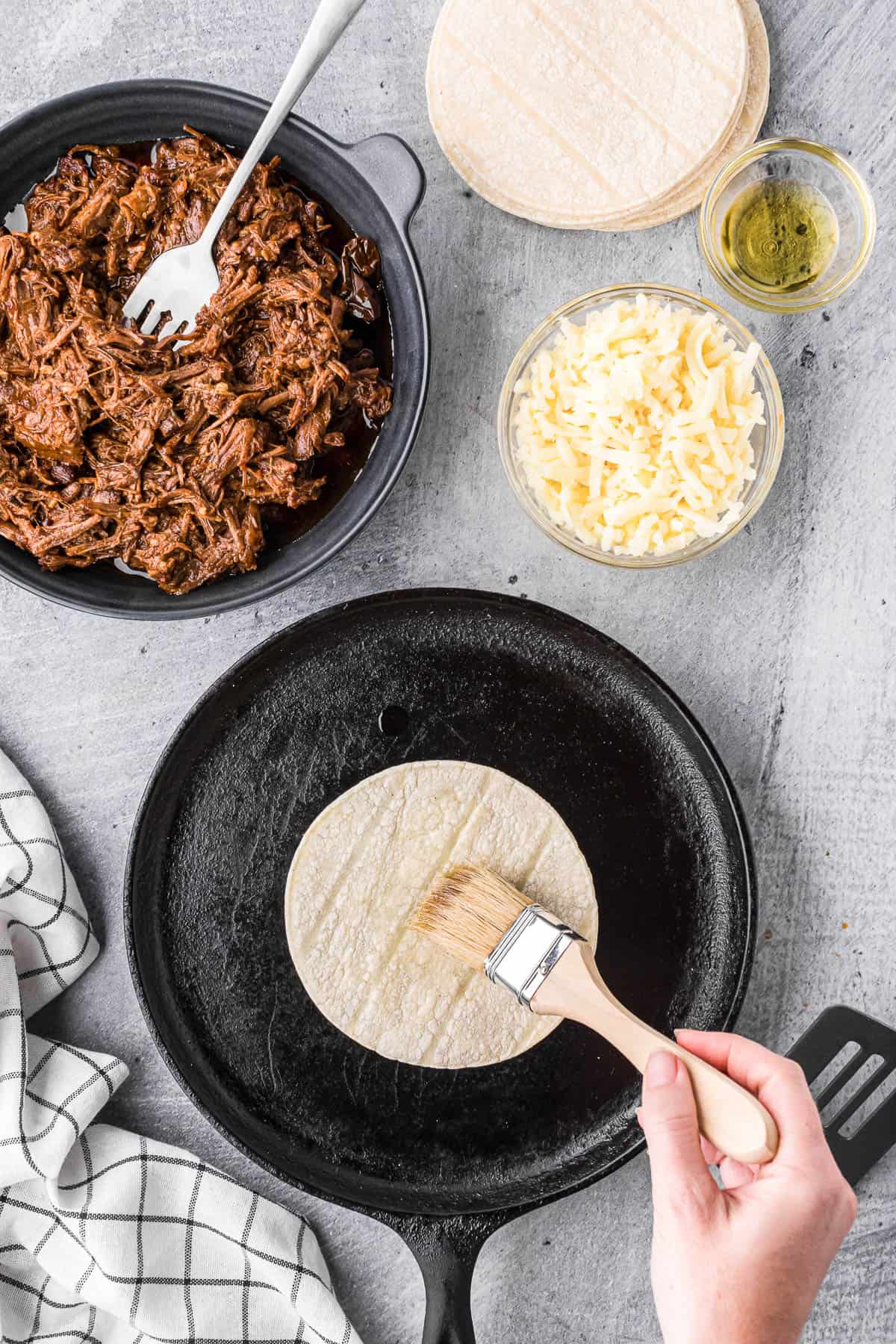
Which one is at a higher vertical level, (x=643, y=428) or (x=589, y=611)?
(x=643, y=428)

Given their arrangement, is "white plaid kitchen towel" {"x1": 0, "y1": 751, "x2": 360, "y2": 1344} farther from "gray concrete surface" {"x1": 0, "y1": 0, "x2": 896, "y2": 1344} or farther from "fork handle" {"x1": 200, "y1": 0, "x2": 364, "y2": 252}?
"fork handle" {"x1": 200, "y1": 0, "x2": 364, "y2": 252}

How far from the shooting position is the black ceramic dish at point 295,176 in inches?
72.9

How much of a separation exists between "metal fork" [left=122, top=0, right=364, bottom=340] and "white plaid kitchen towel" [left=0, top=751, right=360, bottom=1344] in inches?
37.6

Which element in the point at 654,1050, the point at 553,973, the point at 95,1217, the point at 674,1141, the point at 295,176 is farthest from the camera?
the point at 95,1217

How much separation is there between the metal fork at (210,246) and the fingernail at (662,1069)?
147cm

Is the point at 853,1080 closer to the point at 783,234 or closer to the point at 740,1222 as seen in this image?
the point at 740,1222

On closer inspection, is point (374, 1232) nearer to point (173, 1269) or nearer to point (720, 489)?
point (173, 1269)

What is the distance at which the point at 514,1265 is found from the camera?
220cm

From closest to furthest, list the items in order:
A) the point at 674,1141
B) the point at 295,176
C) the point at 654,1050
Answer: the point at 674,1141, the point at 654,1050, the point at 295,176

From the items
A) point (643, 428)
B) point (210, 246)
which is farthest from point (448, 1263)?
point (210, 246)

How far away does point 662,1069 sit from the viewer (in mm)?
1604

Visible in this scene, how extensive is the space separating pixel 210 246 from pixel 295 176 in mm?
225

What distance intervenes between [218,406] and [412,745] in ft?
2.46

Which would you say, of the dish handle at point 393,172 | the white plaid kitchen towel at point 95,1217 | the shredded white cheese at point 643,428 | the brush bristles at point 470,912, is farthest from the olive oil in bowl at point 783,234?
the white plaid kitchen towel at point 95,1217
